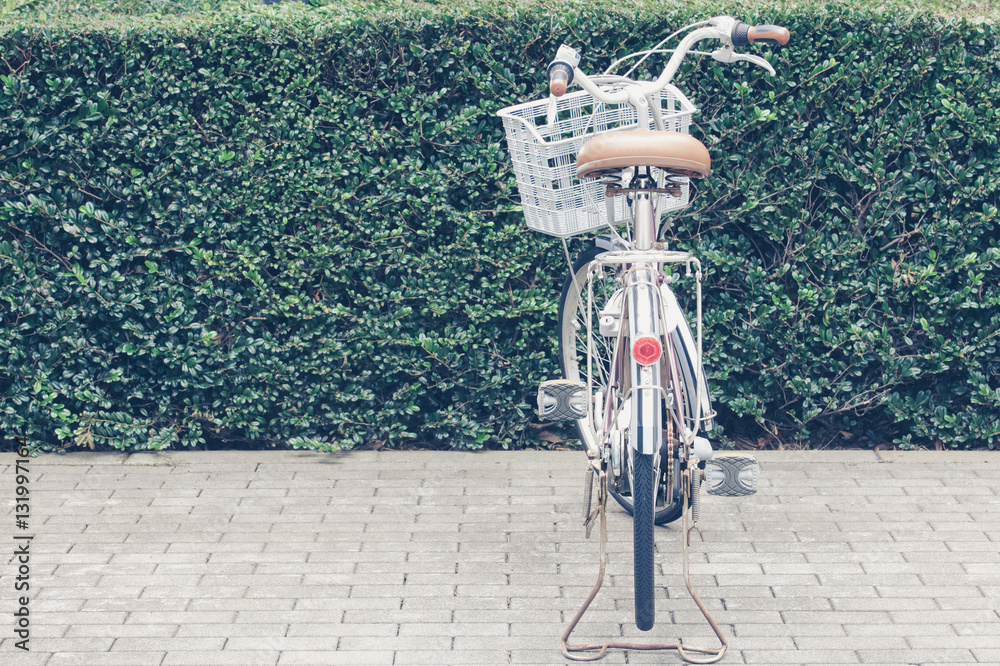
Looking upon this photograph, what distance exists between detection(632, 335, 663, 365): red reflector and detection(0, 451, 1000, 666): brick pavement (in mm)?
987

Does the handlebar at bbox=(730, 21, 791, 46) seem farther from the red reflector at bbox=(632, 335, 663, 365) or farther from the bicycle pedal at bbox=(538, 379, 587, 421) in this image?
the bicycle pedal at bbox=(538, 379, 587, 421)

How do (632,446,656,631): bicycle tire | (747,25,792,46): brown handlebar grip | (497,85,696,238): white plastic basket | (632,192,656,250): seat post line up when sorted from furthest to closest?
(497,85,696,238): white plastic basket < (747,25,792,46): brown handlebar grip < (632,192,656,250): seat post < (632,446,656,631): bicycle tire

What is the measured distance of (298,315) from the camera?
553 centimetres

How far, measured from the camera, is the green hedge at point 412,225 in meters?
5.30

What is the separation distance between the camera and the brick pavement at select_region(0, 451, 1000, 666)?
377cm

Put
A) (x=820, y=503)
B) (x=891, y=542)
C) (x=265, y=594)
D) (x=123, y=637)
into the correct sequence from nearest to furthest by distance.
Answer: (x=123, y=637), (x=265, y=594), (x=891, y=542), (x=820, y=503)

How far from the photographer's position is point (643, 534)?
3.51m

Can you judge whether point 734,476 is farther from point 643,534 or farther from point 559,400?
point 559,400

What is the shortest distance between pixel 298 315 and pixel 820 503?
8.84 feet

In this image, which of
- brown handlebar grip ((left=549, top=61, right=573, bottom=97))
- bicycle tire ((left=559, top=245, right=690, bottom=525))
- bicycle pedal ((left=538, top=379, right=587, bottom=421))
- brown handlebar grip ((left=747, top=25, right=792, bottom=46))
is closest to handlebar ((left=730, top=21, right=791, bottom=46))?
brown handlebar grip ((left=747, top=25, right=792, bottom=46))

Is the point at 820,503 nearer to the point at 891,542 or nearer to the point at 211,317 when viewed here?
the point at 891,542

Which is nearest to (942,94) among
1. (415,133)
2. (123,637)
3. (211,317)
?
(415,133)

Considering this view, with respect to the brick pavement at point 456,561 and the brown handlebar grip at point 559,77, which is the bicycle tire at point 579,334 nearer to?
the brick pavement at point 456,561

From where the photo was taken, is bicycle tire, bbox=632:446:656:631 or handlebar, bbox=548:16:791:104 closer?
bicycle tire, bbox=632:446:656:631
